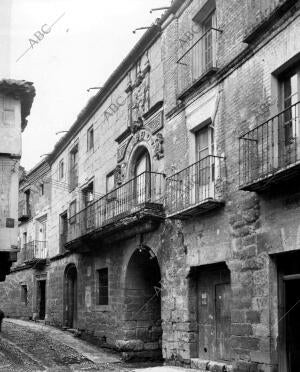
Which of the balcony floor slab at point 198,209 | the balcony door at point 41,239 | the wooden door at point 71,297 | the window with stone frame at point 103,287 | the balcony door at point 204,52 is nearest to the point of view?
the balcony floor slab at point 198,209

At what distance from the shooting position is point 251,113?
10250mm

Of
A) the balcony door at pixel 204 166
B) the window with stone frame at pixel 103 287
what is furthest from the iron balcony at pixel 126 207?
the balcony door at pixel 204 166

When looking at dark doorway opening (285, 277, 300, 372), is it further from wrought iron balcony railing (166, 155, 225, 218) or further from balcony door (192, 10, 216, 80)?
balcony door (192, 10, 216, 80)

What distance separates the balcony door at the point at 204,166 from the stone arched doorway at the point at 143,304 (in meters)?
4.03

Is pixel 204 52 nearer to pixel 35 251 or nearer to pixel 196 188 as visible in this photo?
pixel 196 188

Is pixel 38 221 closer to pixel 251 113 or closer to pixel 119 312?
pixel 119 312

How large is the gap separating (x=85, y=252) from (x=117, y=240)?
11.0 ft

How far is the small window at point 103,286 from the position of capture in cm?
1806

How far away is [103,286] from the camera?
18.3 metres

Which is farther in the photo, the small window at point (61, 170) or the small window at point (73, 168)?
the small window at point (61, 170)

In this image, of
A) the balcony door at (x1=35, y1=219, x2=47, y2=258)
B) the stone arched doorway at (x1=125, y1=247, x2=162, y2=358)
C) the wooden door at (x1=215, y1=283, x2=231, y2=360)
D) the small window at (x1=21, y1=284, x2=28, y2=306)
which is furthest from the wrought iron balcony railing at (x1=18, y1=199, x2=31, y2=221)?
the wooden door at (x1=215, y1=283, x2=231, y2=360)

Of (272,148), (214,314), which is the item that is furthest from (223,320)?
(272,148)

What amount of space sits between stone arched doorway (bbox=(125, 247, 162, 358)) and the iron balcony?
1.16 m

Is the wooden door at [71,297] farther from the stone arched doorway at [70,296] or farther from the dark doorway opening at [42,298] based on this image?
the dark doorway opening at [42,298]
